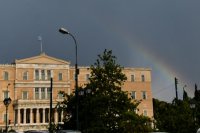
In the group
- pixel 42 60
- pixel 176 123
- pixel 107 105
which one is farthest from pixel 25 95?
pixel 107 105

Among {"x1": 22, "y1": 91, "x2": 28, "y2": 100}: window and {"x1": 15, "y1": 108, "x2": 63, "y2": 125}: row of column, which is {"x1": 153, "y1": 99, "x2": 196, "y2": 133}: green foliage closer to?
{"x1": 15, "y1": 108, "x2": 63, "y2": 125}: row of column

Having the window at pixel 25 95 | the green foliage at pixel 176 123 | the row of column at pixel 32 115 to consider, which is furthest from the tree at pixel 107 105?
the window at pixel 25 95

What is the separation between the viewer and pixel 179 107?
5044 cm

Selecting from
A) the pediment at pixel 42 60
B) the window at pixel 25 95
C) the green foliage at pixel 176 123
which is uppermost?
the pediment at pixel 42 60

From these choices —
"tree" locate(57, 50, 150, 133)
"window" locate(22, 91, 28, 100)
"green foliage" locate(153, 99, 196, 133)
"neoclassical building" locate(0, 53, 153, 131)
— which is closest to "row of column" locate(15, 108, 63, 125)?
"neoclassical building" locate(0, 53, 153, 131)

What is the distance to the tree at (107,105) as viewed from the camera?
34.6 metres

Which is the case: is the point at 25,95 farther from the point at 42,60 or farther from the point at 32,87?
the point at 42,60

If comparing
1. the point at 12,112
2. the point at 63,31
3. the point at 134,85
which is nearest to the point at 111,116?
the point at 63,31

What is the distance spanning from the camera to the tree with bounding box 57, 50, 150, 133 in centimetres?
3459

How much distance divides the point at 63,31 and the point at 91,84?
569cm

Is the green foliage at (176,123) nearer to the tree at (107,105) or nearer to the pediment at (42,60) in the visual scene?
the tree at (107,105)

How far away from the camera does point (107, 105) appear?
34969 millimetres

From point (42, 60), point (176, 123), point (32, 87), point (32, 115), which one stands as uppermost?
point (42, 60)

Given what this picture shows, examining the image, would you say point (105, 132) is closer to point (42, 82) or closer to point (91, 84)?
point (91, 84)
